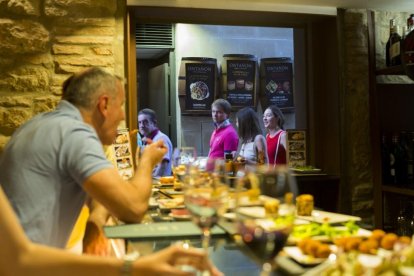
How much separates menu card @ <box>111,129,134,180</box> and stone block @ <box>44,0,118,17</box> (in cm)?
77

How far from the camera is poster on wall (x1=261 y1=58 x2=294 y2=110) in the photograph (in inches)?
241

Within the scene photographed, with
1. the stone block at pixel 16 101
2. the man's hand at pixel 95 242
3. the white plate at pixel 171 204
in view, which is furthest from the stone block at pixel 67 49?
the man's hand at pixel 95 242

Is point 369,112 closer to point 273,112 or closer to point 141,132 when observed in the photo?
point 273,112

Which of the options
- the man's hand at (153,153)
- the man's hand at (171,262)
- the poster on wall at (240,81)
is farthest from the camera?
the poster on wall at (240,81)

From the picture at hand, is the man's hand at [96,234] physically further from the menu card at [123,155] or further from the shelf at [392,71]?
the shelf at [392,71]

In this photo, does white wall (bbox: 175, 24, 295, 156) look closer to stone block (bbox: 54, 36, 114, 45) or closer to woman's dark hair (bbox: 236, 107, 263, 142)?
woman's dark hair (bbox: 236, 107, 263, 142)

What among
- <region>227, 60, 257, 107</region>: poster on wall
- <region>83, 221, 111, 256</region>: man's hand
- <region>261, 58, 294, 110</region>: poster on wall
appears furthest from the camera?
<region>261, 58, 294, 110</region>: poster on wall

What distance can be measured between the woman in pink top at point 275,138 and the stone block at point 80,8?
74.6 inches

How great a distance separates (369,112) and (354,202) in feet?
2.19

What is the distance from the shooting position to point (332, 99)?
11.8 feet

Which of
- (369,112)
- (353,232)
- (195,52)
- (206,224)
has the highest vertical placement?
(195,52)

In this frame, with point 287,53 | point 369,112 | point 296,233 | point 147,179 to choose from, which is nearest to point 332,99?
point 369,112

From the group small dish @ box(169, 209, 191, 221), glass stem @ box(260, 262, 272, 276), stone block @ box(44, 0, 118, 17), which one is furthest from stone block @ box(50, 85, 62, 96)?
glass stem @ box(260, 262, 272, 276)

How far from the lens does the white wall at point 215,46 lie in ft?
19.9
